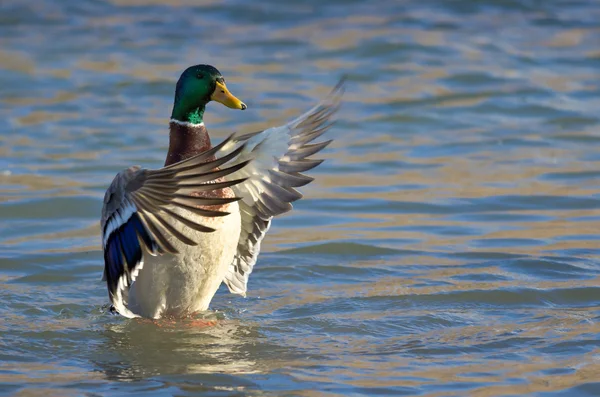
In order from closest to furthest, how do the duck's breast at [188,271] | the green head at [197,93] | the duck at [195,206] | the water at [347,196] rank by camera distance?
1. the duck at [195,206]
2. the water at [347,196]
3. the duck's breast at [188,271]
4. the green head at [197,93]

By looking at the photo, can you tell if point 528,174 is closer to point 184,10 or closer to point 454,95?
point 454,95

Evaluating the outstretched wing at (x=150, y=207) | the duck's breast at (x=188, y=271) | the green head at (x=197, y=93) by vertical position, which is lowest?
the duck's breast at (x=188, y=271)

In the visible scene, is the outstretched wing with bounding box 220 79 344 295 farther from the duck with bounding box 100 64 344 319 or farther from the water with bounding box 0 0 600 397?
the water with bounding box 0 0 600 397

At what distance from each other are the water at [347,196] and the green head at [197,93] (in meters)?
1.11

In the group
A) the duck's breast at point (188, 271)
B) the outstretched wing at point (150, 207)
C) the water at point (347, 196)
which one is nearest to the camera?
the outstretched wing at point (150, 207)

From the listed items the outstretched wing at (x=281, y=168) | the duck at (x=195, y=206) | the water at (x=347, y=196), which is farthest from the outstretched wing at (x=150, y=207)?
the outstretched wing at (x=281, y=168)

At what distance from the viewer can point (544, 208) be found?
29.3 ft

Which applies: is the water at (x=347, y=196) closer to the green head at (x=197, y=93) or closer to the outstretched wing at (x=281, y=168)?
the outstretched wing at (x=281, y=168)

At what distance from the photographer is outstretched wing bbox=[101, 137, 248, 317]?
17.4 feet

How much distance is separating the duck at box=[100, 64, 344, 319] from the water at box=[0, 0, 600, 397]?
24 centimetres

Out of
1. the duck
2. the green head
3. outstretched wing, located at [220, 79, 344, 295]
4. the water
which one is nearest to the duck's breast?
the duck

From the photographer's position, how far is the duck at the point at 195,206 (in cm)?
541

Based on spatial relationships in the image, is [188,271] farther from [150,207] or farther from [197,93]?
[197,93]

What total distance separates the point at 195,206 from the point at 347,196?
379cm
